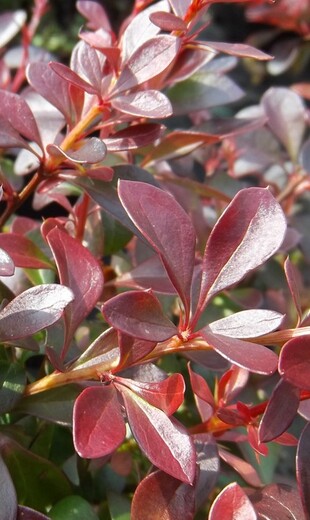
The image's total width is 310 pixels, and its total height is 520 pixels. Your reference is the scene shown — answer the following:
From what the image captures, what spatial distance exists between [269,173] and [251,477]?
2.26 ft

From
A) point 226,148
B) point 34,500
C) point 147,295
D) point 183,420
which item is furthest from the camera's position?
point 226,148

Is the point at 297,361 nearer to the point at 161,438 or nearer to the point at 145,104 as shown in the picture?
the point at 161,438

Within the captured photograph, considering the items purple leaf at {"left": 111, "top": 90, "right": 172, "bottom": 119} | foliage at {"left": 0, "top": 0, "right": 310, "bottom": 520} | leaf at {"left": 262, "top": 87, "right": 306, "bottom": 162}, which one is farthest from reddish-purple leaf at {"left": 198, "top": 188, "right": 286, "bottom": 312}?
leaf at {"left": 262, "top": 87, "right": 306, "bottom": 162}

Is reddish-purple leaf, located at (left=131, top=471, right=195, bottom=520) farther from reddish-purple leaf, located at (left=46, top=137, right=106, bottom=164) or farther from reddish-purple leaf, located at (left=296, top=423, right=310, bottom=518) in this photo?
reddish-purple leaf, located at (left=46, top=137, right=106, bottom=164)

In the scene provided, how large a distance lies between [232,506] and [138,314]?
15 cm

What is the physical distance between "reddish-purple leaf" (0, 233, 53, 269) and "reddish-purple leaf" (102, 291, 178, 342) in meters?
0.18

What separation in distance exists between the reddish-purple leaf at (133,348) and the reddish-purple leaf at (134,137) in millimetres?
180

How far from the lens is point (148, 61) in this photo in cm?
58

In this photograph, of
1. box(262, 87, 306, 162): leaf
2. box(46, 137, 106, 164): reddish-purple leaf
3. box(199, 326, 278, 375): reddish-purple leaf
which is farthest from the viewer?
box(262, 87, 306, 162): leaf

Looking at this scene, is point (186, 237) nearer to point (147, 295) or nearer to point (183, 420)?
point (147, 295)

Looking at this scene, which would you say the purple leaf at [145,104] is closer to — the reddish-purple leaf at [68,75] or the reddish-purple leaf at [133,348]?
the reddish-purple leaf at [68,75]

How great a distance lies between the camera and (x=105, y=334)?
502 millimetres

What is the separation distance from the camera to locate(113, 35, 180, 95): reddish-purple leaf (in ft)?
1.87

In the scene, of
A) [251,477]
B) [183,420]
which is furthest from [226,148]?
[251,477]
